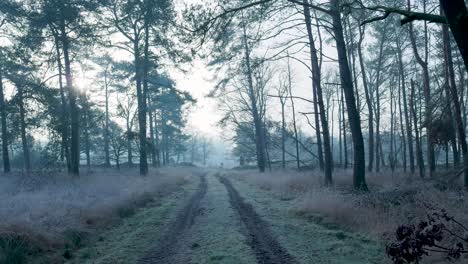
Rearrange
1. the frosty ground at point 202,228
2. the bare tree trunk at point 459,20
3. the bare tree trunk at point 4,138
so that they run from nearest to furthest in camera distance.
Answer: the bare tree trunk at point 459,20 → the frosty ground at point 202,228 → the bare tree trunk at point 4,138

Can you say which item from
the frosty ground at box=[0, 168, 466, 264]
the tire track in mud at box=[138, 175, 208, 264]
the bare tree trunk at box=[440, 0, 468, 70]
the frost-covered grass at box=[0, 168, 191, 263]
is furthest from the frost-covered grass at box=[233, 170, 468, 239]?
the frost-covered grass at box=[0, 168, 191, 263]

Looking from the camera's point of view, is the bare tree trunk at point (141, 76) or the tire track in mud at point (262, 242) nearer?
the tire track in mud at point (262, 242)

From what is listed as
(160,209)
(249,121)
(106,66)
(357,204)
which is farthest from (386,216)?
(106,66)

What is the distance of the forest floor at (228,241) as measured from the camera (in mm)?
6664

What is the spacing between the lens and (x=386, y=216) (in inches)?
A: 334

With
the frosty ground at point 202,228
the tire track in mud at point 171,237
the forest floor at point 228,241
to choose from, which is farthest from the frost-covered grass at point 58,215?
the tire track in mud at point 171,237

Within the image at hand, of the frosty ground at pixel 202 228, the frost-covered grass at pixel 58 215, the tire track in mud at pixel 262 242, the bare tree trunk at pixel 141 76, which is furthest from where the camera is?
the bare tree trunk at pixel 141 76

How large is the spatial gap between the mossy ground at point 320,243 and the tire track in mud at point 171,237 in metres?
2.20

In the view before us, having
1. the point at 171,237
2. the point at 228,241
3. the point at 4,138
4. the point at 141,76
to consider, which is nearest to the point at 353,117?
the point at 228,241

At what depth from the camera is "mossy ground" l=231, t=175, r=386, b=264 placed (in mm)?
6461

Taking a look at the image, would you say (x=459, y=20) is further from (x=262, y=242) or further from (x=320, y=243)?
(x=262, y=242)

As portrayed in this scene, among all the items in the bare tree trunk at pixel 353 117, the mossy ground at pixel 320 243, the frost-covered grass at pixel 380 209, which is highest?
the bare tree trunk at pixel 353 117

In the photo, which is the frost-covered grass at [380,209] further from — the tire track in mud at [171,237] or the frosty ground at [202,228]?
the tire track in mud at [171,237]

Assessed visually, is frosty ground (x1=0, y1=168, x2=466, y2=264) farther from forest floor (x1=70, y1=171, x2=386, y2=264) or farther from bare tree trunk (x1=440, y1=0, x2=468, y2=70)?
bare tree trunk (x1=440, y1=0, x2=468, y2=70)
